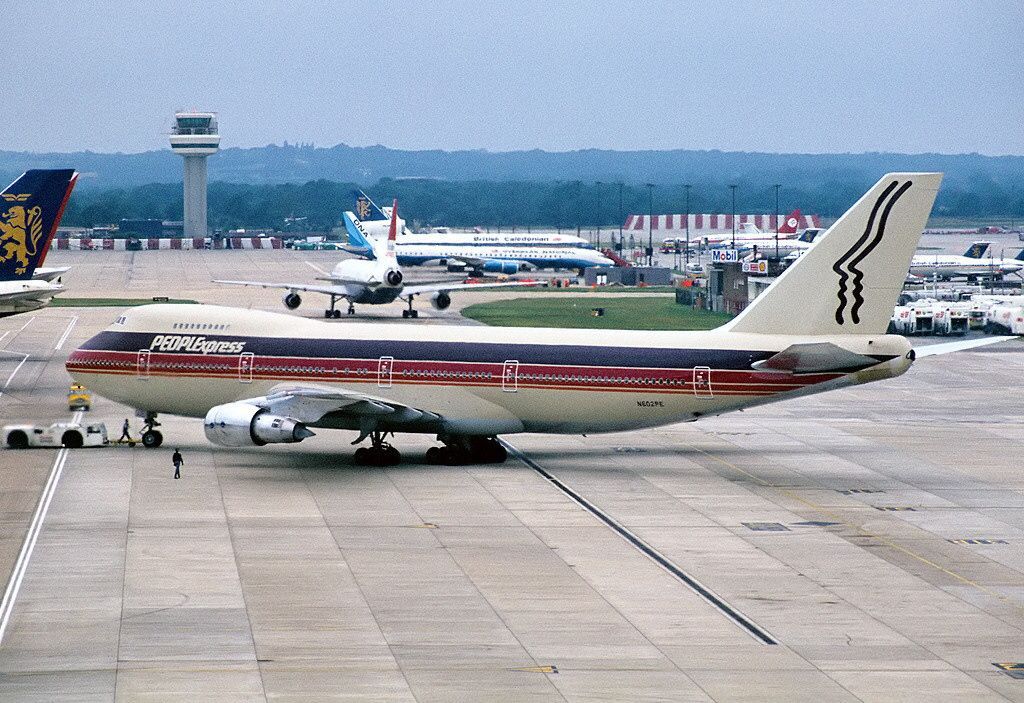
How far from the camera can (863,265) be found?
54.2m

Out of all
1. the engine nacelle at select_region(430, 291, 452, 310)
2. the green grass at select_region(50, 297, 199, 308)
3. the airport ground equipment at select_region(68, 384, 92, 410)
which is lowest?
the green grass at select_region(50, 297, 199, 308)

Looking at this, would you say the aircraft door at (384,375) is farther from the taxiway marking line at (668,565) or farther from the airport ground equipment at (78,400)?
the airport ground equipment at (78,400)

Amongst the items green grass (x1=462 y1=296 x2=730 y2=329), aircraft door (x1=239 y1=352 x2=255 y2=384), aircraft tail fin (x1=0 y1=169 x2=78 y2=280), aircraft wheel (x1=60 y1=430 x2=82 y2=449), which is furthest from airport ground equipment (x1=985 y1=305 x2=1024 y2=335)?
aircraft wheel (x1=60 y1=430 x2=82 y2=449)

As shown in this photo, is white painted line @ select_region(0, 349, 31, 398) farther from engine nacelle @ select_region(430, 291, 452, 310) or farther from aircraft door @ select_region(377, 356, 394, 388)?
engine nacelle @ select_region(430, 291, 452, 310)

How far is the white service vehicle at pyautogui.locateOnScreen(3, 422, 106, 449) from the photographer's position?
5981 centimetres

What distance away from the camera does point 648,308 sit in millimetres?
131500

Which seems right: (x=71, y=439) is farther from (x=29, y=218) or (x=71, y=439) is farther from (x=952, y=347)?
(x=952, y=347)

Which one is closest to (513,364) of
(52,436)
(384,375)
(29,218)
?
(384,375)

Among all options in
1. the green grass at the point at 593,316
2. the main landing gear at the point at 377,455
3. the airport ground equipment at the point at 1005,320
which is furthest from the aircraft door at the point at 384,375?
the airport ground equipment at the point at 1005,320

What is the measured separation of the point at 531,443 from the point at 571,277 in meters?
125

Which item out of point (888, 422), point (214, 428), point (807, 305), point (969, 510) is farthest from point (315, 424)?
point (888, 422)

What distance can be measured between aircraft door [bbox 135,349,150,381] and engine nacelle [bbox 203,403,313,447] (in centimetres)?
716

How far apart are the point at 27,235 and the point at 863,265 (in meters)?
43.4

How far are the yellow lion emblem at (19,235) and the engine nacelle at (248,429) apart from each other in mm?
29081
